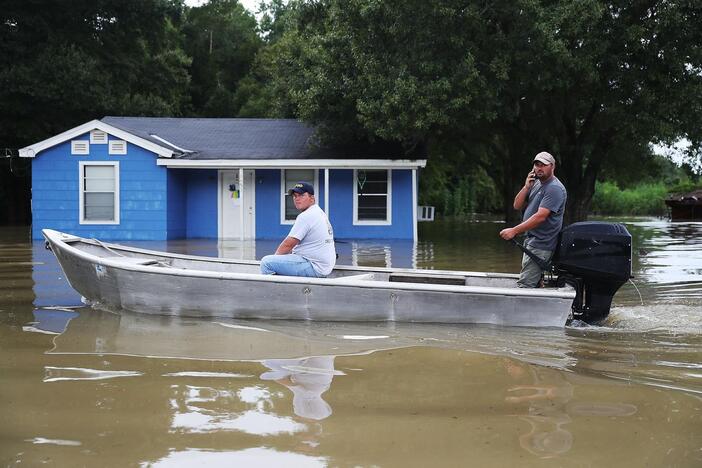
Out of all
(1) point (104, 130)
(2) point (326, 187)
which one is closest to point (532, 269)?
(2) point (326, 187)

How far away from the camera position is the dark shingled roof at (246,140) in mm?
20719

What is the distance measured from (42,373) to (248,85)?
39.2 m

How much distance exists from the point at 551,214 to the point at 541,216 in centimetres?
16

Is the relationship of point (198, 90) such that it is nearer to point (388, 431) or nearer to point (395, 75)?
point (395, 75)

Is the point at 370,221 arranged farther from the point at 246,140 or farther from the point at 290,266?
the point at 290,266

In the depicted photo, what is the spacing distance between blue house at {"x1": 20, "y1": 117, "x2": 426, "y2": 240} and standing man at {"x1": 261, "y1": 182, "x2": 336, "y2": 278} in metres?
12.7

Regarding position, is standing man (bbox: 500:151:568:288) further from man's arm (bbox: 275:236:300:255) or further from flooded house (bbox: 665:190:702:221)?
flooded house (bbox: 665:190:702:221)

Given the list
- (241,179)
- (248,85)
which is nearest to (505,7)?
(241,179)

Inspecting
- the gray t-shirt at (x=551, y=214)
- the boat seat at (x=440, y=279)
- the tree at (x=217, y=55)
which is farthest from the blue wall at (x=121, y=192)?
the tree at (x=217, y=55)

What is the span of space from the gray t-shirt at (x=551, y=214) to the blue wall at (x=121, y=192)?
47.3ft

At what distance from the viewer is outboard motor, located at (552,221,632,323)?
6.86 metres

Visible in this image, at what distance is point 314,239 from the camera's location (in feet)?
25.0

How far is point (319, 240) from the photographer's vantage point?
25.1 feet

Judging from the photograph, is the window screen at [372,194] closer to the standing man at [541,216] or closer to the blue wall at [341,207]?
the blue wall at [341,207]
